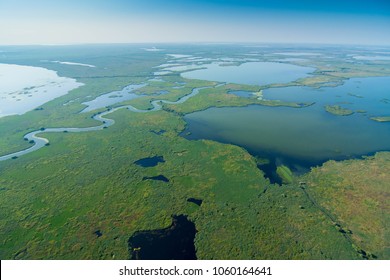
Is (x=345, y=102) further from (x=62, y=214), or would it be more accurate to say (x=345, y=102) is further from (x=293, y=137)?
(x=62, y=214)

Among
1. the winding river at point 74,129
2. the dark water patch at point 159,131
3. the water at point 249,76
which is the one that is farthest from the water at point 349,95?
the dark water patch at point 159,131

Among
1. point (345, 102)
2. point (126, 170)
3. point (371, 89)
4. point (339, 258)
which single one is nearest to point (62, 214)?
point (126, 170)

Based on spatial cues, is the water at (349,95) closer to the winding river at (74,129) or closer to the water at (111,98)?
the winding river at (74,129)

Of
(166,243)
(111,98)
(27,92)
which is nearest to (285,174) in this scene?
(166,243)

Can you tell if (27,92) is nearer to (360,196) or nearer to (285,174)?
(285,174)

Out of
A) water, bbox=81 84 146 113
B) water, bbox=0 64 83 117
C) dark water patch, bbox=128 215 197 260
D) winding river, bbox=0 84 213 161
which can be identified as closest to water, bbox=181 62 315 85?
water, bbox=81 84 146 113

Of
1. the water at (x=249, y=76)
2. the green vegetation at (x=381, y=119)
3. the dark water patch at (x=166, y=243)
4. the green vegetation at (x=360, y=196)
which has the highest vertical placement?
the green vegetation at (x=360, y=196)

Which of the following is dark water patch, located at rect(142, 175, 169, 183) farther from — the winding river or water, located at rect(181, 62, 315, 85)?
water, located at rect(181, 62, 315, 85)
